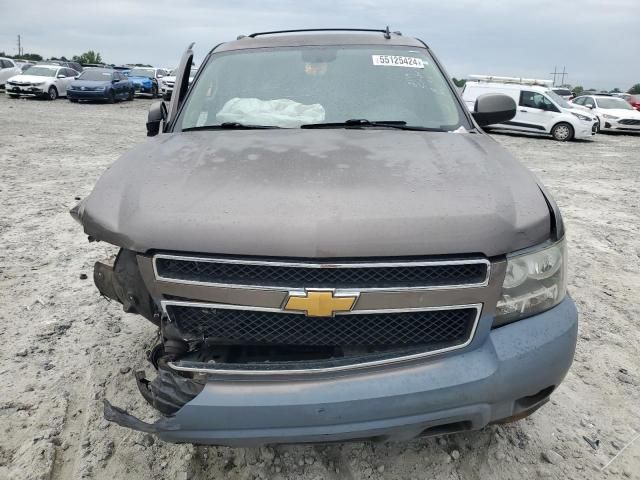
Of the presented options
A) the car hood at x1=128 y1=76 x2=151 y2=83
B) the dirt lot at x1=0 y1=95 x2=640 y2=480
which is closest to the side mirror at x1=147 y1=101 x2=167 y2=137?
the dirt lot at x1=0 y1=95 x2=640 y2=480

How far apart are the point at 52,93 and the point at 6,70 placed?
3757mm

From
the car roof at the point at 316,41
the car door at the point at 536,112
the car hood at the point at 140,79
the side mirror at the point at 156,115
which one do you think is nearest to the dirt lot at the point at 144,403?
the side mirror at the point at 156,115

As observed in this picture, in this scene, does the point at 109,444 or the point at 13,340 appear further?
the point at 13,340

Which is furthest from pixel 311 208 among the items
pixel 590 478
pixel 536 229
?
pixel 590 478

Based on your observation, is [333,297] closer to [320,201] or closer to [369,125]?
[320,201]

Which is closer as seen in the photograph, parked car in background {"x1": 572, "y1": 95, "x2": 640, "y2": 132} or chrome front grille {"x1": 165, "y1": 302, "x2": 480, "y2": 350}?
chrome front grille {"x1": 165, "y1": 302, "x2": 480, "y2": 350}

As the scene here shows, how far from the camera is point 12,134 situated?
472 inches

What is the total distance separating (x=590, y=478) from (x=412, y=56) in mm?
2621

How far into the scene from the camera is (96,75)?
24016 mm

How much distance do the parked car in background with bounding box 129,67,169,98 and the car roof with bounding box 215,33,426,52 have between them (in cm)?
2863

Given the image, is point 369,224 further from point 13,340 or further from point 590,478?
point 13,340

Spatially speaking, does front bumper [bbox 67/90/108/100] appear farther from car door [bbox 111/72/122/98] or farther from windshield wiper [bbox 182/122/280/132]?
windshield wiper [bbox 182/122/280/132]

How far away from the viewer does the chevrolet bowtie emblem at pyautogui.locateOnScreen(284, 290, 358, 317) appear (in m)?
1.77

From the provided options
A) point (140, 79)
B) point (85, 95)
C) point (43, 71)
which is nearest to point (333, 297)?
point (85, 95)
